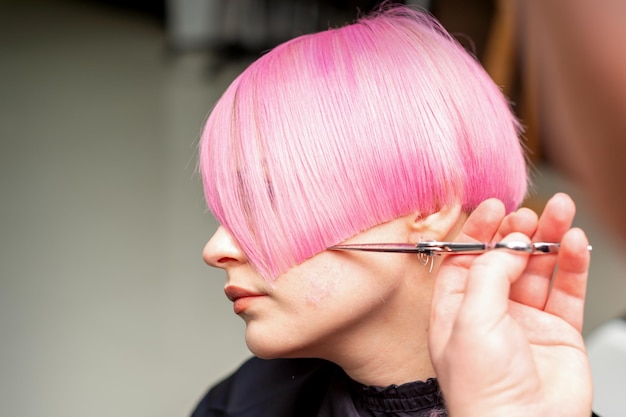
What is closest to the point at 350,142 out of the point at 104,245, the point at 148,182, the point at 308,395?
the point at 308,395

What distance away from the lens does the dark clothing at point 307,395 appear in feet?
3.16

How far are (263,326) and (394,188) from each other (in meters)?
0.23

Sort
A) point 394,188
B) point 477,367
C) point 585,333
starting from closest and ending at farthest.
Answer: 1. point 477,367
2. point 394,188
3. point 585,333

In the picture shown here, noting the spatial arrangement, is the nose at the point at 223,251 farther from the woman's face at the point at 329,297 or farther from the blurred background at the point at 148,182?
the blurred background at the point at 148,182

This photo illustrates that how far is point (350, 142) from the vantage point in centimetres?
89

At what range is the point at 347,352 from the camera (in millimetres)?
968

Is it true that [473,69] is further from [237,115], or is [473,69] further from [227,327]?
[227,327]

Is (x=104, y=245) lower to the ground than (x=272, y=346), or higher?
higher

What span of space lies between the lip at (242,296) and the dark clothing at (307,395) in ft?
0.61

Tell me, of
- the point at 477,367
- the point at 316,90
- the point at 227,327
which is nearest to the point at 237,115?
the point at 316,90

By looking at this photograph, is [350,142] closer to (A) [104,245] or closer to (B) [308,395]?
(B) [308,395]

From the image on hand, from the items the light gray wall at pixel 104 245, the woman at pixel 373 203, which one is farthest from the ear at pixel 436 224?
the light gray wall at pixel 104 245

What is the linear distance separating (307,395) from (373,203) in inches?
15.2

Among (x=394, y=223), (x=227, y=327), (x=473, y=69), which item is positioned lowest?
(x=227, y=327)
